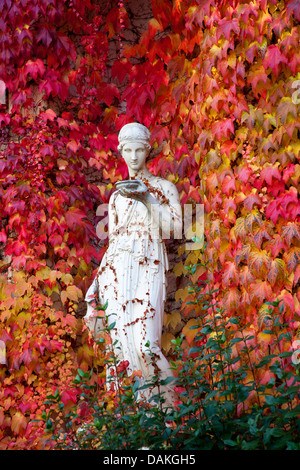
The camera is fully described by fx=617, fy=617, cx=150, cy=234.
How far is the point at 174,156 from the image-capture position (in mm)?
4703

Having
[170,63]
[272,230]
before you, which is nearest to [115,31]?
[170,63]

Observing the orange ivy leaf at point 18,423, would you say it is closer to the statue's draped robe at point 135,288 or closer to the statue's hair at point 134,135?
the statue's draped robe at point 135,288

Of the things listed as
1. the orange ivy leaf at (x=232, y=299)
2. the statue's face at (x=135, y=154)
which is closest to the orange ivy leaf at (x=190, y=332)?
the orange ivy leaf at (x=232, y=299)

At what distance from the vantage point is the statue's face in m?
3.85

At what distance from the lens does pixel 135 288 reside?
3.64 meters

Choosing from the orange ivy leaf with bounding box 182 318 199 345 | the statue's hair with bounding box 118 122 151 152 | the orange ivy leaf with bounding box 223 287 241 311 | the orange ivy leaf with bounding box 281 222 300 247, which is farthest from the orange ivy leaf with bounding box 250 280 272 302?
the statue's hair with bounding box 118 122 151 152

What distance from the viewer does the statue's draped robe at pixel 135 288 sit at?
3551mm

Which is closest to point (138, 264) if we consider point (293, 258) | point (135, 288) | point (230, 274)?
point (135, 288)

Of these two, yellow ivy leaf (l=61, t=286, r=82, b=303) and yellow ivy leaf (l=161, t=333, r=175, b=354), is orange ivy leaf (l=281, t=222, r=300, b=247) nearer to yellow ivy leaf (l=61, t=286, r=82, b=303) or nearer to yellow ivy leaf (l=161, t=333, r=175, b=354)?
yellow ivy leaf (l=161, t=333, r=175, b=354)

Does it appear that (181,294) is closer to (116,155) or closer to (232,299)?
(232,299)

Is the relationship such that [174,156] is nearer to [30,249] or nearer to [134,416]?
[30,249]

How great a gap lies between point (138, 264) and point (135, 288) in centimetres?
14

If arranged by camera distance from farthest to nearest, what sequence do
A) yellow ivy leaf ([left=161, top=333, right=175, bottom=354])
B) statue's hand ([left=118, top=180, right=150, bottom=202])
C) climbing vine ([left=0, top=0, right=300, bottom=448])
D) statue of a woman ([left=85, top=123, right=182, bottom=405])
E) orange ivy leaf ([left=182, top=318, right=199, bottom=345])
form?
1. yellow ivy leaf ([left=161, top=333, right=175, bottom=354])
2. orange ivy leaf ([left=182, top=318, right=199, bottom=345])
3. climbing vine ([left=0, top=0, right=300, bottom=448])
4. statue of a woman ([left=85, top=123, right=182, bottom=405])
5. statue's hand ([left=118, top=180, right=150, bottom=202])

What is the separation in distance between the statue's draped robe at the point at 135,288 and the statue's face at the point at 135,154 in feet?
0.50
